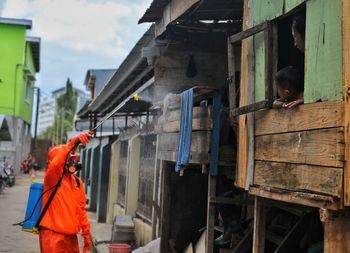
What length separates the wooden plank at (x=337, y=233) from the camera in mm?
3109

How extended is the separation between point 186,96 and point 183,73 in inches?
113

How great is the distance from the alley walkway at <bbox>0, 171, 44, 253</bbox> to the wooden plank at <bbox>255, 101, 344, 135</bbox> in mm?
7922

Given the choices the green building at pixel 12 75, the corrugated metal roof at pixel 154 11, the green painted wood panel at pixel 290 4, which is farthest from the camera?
the green building at pixel 12 75

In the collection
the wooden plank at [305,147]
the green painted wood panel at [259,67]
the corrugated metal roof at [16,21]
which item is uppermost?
the corrugated metal roof at [16,21]

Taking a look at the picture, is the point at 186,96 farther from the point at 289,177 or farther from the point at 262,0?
the point at 289,177

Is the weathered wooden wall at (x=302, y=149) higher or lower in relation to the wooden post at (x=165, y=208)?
higher

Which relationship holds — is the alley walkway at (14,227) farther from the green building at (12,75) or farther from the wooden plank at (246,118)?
the green building at (12,75)

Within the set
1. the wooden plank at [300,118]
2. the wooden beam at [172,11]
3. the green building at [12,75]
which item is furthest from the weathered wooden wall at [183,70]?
the green building at [12,75]

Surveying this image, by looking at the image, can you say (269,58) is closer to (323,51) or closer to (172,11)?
(323,51)

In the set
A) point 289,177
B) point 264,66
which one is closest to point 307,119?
point 289,177

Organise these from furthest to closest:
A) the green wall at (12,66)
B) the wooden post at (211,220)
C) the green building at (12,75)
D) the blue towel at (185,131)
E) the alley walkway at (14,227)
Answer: the green wall at (12,66) < the green building at (12,75) < the alley walkway at (14,227) < the blue towel at (185,131) < the wooden post at (211,220)

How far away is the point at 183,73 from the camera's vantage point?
866 centimetres

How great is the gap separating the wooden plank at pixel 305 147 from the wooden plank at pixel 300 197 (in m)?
0.22

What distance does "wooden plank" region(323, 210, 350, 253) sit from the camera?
311cm
